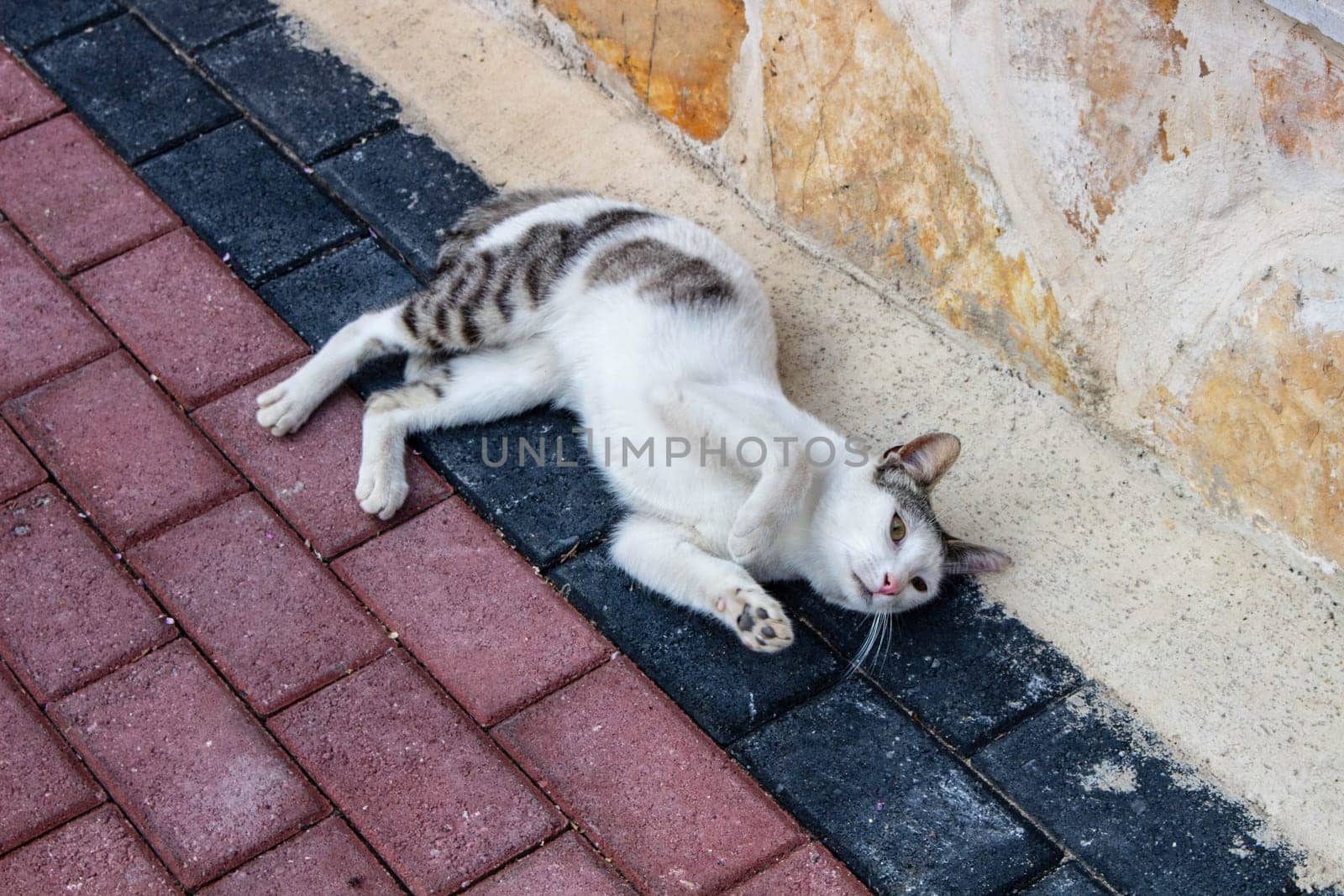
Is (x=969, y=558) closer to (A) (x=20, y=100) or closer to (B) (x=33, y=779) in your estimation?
(B) (x=33, y=779)

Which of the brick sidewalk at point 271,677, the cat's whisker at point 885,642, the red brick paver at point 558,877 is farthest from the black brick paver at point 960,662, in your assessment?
the red brick paver at point 558,877

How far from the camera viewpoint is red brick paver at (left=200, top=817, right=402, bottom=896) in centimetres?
276

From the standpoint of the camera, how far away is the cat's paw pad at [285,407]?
3.53 m

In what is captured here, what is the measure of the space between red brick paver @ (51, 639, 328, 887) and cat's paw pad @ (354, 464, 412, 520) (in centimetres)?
51

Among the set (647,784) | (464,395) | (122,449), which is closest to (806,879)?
(647,784)

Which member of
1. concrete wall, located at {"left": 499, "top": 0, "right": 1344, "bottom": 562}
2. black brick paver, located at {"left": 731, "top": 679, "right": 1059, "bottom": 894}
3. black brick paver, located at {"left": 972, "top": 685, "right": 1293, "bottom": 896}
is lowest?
black brick paver, located at {"left": 731, "top": 679, "right": 1059, "bottom": 894}

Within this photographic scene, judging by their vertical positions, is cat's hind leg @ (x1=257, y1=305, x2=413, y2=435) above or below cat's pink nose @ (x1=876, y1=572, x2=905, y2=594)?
below

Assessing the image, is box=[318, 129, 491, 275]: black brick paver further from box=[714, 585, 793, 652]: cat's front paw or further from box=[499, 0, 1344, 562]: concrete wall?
box=[714, 585, 793, 652]: cat's front paw

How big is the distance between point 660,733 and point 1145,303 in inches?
55.5

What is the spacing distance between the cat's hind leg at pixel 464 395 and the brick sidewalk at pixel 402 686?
2.1 inches

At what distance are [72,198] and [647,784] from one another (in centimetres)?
237

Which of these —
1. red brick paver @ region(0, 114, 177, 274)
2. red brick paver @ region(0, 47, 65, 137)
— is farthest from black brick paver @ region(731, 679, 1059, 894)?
red brick paver @ region(0, 47, 65, 137)

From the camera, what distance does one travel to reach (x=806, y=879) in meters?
2.83

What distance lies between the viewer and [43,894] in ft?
8.92
